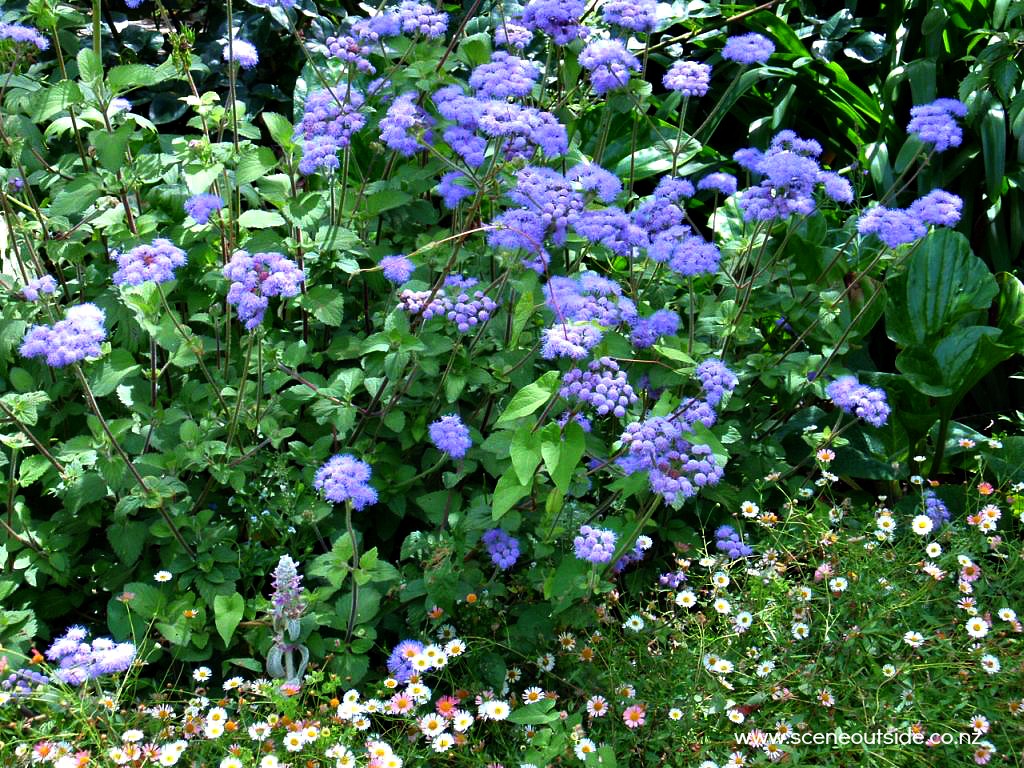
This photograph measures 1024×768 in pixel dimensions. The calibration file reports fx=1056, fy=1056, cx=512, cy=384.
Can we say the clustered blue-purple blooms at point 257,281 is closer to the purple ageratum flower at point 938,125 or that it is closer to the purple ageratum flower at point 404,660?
the purple ageratum flower at point 404,660

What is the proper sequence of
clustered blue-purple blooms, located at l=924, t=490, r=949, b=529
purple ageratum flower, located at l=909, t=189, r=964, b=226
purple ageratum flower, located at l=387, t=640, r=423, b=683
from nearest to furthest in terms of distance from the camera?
1. purple ageratum flower, located at l=387, t=640, r=423, b=683
2. purple ageratum flower, located at l=909, t=189, r=964, b=226
3. clustered blue-purple blooms, located at l=924, t=490, r=949, b=529

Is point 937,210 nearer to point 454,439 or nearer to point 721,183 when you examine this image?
point 721,183

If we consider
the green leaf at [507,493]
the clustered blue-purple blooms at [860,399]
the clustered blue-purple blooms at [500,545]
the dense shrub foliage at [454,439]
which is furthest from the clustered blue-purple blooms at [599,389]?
the clustered blue-purple blooms at [860,399]

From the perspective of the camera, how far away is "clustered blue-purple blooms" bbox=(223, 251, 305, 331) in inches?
77.8

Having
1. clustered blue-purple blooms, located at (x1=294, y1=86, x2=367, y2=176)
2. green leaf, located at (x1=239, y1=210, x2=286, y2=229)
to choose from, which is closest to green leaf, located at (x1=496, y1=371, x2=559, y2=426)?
clustered blue-purple blooms, located at (x1=294, y1=86, x2=367, y2=176)

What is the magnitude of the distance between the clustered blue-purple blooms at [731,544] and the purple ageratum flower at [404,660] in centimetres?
77

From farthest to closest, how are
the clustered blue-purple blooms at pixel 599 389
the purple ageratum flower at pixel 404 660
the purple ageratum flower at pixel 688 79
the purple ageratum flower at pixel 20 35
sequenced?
the purple ageratum flower at pixel 688 79 < the purple ageratum flower at pixel 20 35 < the purple ageratum flower at pixel 404 660 < the clustered blue-purple blooms at pixel 599 389

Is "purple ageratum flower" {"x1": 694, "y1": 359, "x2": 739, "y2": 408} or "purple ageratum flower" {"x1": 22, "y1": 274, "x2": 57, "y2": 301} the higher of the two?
"purple ageratum flower" {"x1": 694, "y1": 359, "x2": 739, "y2": 408}

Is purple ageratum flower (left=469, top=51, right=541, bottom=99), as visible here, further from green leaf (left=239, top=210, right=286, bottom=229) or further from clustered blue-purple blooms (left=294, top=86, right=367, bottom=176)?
green leaf (left=239, top=210, right=286, bottom=229)

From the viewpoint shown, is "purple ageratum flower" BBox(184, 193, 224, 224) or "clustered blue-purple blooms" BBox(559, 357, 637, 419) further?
"purple ageratum flower" BBox(184, 193, 224, 224)

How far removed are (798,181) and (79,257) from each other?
169 centimetres

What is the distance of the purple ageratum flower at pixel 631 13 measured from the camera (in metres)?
2.53

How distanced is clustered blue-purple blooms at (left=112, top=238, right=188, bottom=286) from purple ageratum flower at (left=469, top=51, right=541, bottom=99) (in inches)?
30.1

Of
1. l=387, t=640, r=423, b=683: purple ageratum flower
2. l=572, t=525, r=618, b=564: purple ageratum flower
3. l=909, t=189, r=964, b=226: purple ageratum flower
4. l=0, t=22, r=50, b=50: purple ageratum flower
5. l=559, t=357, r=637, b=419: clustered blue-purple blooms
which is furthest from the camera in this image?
l=909, t=189, r=964, b=226: purple ageratum flower
